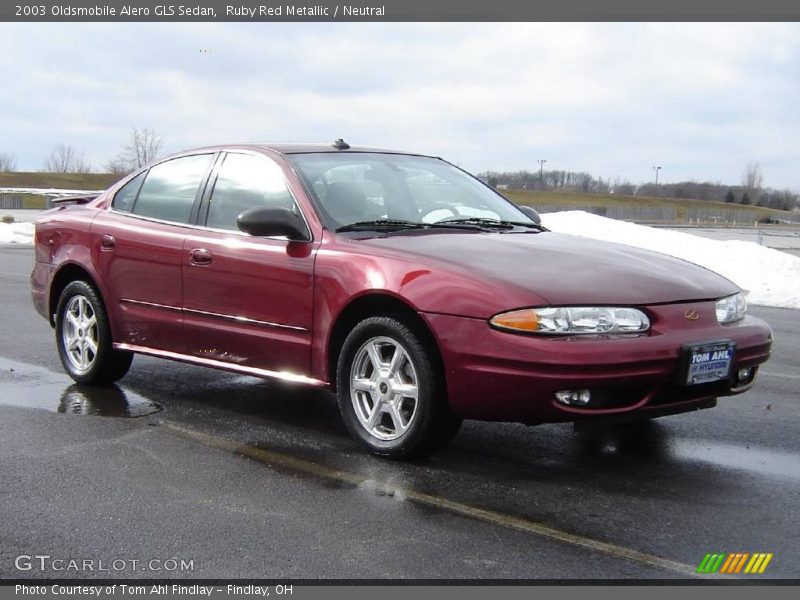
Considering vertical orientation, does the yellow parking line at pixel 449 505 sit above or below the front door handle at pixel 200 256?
below

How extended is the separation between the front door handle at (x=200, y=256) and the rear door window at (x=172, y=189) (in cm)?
34

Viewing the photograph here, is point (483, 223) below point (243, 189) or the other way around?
below

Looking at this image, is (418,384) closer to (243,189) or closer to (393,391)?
(393,391)

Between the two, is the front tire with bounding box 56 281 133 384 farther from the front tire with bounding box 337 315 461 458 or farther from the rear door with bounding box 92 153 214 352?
the front tire with bounding box 337 315 461 458

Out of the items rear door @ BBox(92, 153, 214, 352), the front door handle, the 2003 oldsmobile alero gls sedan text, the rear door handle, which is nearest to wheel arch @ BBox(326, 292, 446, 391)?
the 2003 oldsmobile alero gls sedan text

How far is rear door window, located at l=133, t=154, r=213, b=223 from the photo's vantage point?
20.5ft

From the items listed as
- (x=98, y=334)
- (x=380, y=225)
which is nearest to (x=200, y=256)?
(x=380, y=225)

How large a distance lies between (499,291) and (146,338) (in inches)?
106

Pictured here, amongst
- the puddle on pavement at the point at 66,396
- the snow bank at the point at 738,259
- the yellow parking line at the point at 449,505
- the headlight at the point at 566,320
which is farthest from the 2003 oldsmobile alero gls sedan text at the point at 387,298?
the snow bank at the point at 738,259

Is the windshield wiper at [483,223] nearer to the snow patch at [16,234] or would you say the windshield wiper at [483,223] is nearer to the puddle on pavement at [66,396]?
the puddle on pavement at [66,396]

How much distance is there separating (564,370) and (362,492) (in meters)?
1.03

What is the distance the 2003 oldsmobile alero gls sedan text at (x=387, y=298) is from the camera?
4.48 metres

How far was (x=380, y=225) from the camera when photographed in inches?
214

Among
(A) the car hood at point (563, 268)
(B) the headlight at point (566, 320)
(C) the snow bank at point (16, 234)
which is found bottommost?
(C) the snow bank at point (16, 234)
